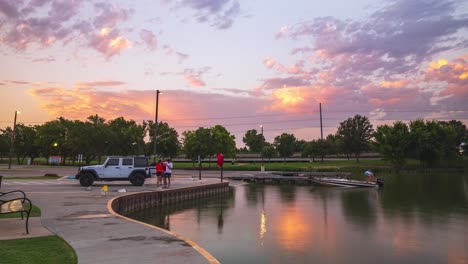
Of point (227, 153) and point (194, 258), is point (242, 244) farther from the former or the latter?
point (227, 153)

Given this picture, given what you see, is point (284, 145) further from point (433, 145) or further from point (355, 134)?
point (433, 145)

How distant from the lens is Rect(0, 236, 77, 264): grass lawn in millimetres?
7435

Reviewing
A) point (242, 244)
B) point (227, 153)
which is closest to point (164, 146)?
point (227, 153)

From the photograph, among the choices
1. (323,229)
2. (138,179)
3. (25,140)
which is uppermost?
(25,140)

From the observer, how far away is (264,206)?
25281 millimetres

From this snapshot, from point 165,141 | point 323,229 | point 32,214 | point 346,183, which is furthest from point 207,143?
point 32,214

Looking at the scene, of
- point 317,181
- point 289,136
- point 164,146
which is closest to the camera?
point 317,181

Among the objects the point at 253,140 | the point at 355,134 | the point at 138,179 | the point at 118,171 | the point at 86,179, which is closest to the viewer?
the point at 86,179

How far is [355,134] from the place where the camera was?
106438 millimetres

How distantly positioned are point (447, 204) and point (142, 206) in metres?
20.8

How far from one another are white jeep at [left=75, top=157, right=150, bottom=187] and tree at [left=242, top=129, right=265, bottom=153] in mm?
129324

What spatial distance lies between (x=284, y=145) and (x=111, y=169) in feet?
328

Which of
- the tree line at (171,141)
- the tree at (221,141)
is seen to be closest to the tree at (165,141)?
the tree line at (171,141)

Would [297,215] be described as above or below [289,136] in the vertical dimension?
below
